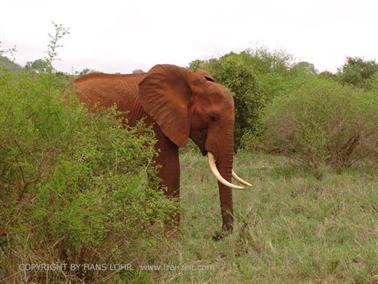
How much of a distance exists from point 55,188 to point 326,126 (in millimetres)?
9250

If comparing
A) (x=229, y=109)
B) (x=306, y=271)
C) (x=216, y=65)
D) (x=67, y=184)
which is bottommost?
(x=306, y=271)

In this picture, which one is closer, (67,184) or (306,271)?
(67,184)

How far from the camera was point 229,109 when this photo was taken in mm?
7316

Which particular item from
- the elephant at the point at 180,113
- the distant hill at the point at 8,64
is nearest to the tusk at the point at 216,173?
the elephant at the point at 180,113

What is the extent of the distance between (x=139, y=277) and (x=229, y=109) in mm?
3205

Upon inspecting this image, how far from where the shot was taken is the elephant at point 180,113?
7.20m

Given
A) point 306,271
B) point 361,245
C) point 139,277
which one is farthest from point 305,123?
point 139,277

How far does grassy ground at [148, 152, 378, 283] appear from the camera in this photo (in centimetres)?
507

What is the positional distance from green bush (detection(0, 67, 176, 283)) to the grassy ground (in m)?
0.78

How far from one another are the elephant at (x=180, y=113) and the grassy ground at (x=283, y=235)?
0.67m

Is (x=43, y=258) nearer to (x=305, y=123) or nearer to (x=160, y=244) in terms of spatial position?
(x=160, y=244)

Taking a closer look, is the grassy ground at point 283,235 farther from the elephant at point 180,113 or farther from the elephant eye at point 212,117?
the elephant eye at point 212,117

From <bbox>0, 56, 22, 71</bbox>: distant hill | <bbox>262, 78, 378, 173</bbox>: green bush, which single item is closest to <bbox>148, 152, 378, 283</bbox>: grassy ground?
<bbox>262, 78, 378, 173</bbox>: green bush

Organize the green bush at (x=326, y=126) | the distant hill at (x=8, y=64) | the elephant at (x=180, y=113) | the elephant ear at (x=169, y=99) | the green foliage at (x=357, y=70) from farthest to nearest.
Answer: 1. the green foliage at (x=357, y=70)
2. the green bush at (x=326, y=126)
3. the elephant ear at (x=169, y=99)
4. the elephant at (x=180, y=113)
5. the distant hill at (x=8, y=64)
